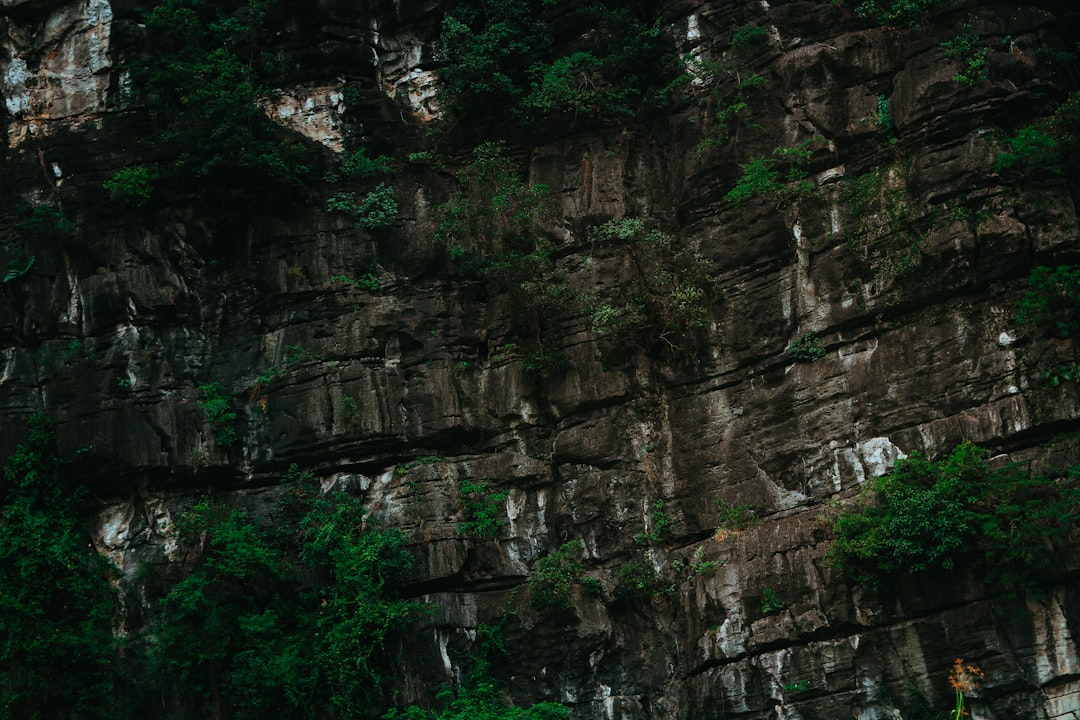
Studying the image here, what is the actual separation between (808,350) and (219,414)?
29.5 feet

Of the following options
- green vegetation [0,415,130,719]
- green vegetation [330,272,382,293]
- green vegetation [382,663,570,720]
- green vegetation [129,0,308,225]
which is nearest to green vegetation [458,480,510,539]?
green vegetation [382,663,570,720]

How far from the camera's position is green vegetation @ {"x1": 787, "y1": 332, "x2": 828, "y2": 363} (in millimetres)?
15883

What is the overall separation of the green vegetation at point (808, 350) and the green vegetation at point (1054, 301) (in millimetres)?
2673

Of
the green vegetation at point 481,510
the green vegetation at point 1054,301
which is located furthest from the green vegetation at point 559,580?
the green vegetation at point 1054,301

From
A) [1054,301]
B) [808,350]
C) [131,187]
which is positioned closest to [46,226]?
[131,187]

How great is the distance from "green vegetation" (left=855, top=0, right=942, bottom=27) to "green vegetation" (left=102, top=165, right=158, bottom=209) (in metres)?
11.6

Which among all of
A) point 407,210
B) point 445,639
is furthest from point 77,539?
point 407,210

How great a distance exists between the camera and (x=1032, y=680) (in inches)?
520

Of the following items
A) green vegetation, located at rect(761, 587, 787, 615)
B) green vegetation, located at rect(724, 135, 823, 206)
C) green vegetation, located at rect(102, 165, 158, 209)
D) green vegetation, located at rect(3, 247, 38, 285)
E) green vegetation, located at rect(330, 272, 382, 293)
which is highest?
green vegetation, located at rect(102, 165, 158, 209)

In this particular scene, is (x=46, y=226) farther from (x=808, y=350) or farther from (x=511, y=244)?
(x=808, y=350)

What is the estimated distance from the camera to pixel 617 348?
17000mm

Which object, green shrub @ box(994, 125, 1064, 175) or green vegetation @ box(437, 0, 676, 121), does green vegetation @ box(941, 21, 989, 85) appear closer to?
green shrub @ box(994, 125, 1064, 175)

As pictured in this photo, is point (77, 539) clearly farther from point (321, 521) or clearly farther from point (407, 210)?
point (407, 210)

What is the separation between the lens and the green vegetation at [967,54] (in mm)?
15609
